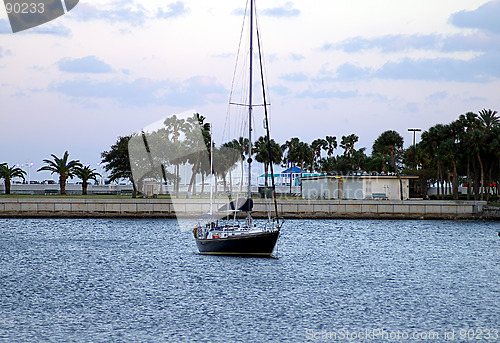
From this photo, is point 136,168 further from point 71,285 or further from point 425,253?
point 71,285

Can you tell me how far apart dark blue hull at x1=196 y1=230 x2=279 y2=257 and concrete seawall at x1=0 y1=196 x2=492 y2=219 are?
44781 mm

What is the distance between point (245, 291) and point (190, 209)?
5488 cm

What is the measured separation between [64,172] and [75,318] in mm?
101866

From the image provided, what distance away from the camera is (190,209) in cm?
8988

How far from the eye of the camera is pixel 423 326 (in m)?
28.1

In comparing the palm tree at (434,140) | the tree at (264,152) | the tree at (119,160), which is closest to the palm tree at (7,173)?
the tree at (119,160)

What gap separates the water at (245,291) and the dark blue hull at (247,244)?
0.72 metres

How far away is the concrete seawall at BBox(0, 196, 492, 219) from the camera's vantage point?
90812 millimetres

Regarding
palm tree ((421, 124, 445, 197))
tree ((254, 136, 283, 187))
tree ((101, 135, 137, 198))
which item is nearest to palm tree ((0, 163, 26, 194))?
tree ((101, 135, 137, 198))

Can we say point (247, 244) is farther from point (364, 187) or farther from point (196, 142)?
point (196, 142)

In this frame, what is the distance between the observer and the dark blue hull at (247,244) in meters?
43.4

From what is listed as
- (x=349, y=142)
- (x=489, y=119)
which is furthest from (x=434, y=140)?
(x=349, y=142)

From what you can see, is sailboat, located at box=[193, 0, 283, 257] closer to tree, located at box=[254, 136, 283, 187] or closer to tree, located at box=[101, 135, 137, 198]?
tree, located at box=[101, 135, 137, 198]

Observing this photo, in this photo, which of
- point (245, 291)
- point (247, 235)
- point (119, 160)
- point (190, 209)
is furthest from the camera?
point (119, 160)
